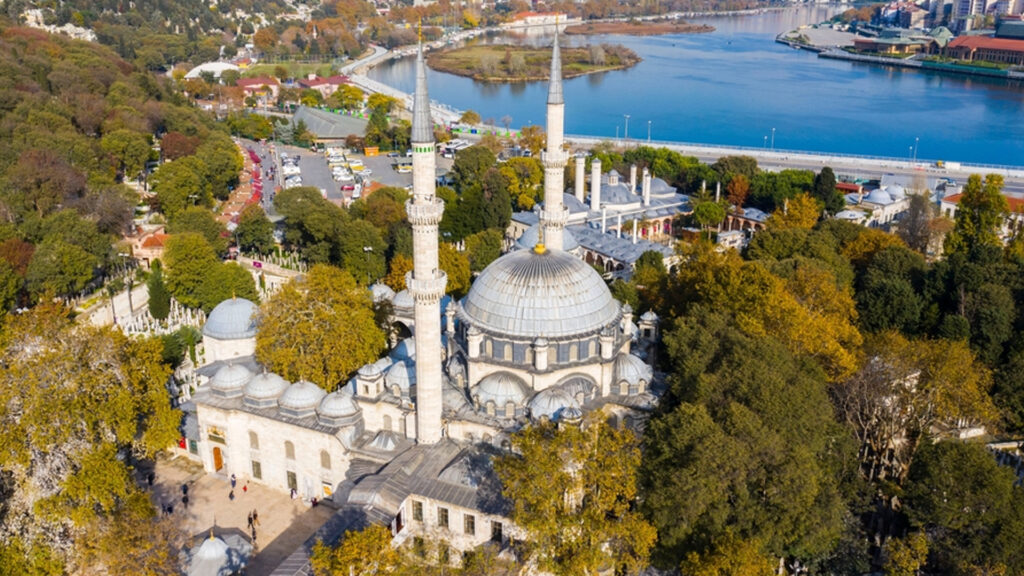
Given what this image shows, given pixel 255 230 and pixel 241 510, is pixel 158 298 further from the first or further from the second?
pixel 241 510

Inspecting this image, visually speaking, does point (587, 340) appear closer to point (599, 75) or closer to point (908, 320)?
point (908, 320)

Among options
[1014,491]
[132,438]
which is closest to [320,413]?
[132,438]

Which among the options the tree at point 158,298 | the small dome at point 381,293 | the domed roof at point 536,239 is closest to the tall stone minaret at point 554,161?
the domed roof at point 536,239

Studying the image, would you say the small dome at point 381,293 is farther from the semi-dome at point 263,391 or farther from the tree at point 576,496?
the tree at point 576,496

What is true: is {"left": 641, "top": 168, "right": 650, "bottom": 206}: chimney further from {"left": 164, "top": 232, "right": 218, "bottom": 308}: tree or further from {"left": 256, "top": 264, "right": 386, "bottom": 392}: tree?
{"left": 256, "top": 264, "right": 386, "bottom": 392}: tree

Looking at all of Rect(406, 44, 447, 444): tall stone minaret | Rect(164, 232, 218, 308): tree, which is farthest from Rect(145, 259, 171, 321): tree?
Rect(406, 44, 447, 444): tall stone minaret

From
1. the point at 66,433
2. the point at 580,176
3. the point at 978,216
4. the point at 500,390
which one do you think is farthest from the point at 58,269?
the point at 978,216
